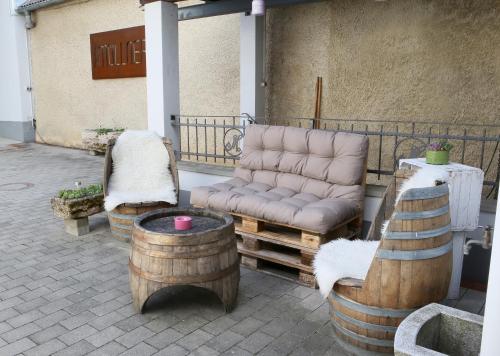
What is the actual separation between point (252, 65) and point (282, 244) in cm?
421

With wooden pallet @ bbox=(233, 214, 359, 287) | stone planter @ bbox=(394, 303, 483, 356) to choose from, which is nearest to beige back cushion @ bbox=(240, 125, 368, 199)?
wooden pallet @ bbox=(233, 214, 359, 287)

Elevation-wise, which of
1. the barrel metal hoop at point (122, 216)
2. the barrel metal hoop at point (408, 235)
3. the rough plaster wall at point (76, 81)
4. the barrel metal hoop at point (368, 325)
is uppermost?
the rough plaster wall at point (76, 81)

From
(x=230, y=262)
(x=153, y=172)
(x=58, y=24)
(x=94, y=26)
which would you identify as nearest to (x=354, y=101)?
(x=153, y=172)

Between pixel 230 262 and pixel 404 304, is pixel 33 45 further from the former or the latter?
pixel 404 304

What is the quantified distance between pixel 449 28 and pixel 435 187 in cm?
402

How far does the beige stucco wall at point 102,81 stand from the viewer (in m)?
8.14

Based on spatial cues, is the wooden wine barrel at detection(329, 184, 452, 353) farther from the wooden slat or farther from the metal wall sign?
the metal wall sign

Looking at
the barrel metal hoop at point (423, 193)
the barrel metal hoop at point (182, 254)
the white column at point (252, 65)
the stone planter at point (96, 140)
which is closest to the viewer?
the barrel metal hoop at point (423, 193)

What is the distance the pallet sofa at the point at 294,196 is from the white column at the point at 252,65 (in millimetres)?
2783

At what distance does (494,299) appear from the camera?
1.68m

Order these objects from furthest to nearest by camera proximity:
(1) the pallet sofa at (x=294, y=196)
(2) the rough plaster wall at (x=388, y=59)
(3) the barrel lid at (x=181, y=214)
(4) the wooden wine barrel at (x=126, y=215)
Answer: (2) the rough plaster wall at (x=388, y=59) → (4) the wooden wine barrel at (x=126, y=215) → (1) the pallet sofa at (x=294, y=196) → (3) the barrel lid at (x=181, y=214)

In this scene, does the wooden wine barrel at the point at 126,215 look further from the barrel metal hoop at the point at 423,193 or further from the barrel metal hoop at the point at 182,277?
the barrel metal hoop at the point at 423,193

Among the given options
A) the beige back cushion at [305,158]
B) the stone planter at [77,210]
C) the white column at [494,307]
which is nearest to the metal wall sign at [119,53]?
the stone planter at [77,210]

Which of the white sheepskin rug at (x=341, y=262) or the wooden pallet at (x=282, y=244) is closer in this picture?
the white sheepskin rug at (x=341, y=262)
